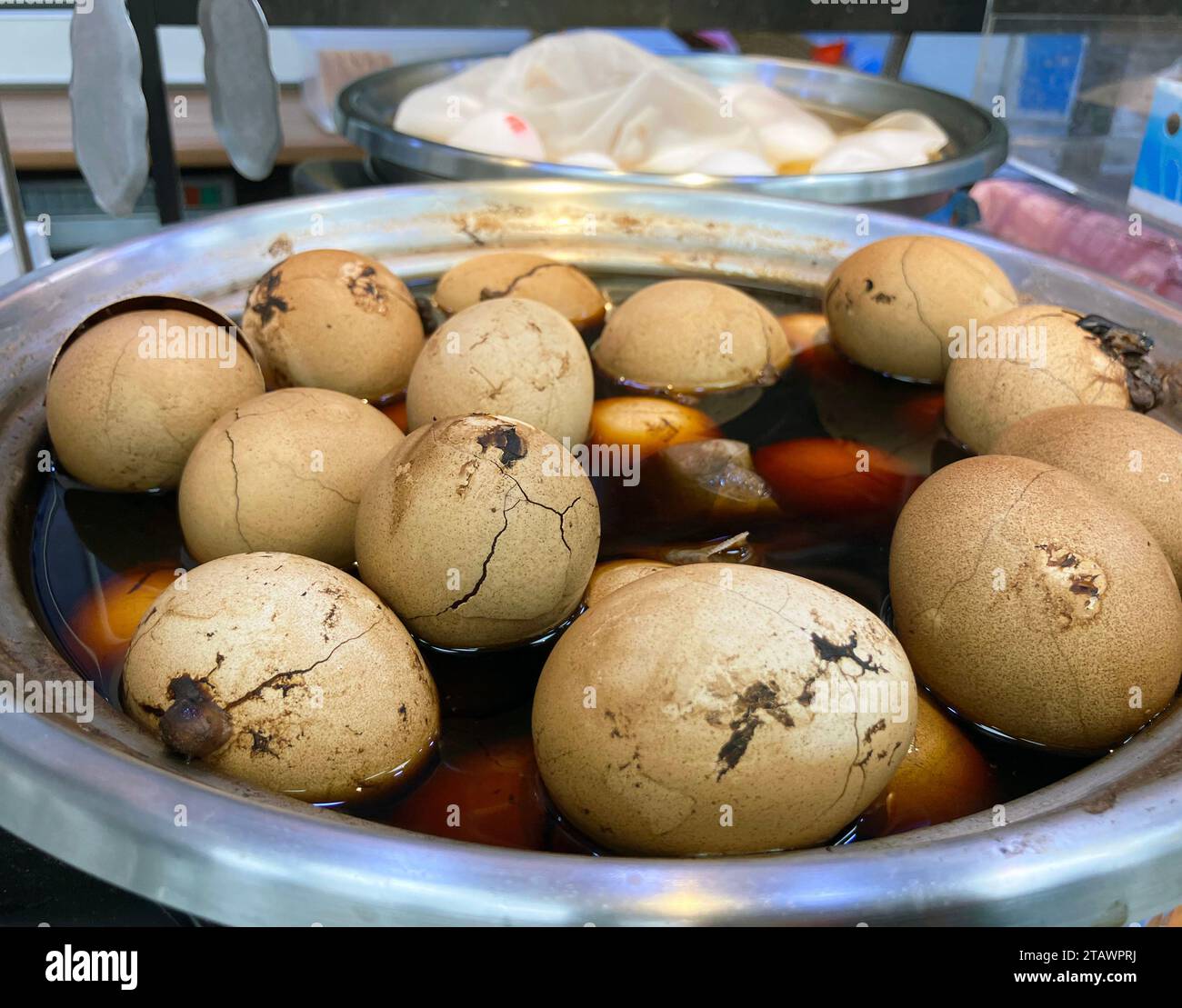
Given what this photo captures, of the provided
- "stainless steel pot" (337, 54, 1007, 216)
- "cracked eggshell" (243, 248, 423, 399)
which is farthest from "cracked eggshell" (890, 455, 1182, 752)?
"stainless steel pot" (337, 54, 1007, 216)

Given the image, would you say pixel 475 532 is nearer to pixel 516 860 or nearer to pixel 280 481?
pixel 280 481

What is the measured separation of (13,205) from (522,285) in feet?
2.90

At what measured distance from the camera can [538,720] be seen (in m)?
0.75

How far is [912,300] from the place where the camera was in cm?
137

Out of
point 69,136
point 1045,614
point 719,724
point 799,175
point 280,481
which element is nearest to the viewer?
point 719,724

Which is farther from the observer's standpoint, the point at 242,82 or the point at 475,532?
the point at 242,82

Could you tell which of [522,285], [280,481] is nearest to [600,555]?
[280,481]

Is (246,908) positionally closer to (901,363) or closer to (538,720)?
(538,720)

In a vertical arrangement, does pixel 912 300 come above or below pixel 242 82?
below

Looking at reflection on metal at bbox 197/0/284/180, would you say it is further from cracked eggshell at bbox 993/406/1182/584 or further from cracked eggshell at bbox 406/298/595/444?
cracked eggshell at bbox 993/406/1182/584

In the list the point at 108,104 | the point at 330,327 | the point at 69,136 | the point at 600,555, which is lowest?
the point at 69,136

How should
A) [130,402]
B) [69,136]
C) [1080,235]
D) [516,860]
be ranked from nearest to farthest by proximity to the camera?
1. [516,860]
2. [130,402]
3. [1080,235]
4. [69,136]

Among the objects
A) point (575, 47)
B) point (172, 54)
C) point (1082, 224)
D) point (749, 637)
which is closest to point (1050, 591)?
point (749, 637)
